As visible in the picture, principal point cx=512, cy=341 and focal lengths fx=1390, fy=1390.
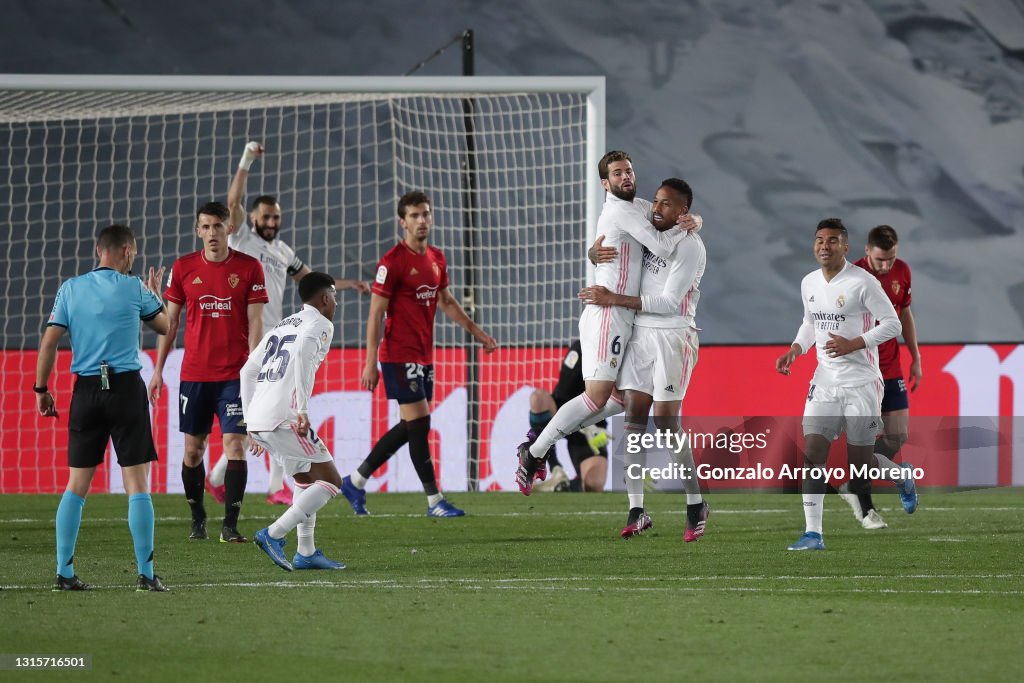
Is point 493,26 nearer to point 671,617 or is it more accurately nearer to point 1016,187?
point 1016,187

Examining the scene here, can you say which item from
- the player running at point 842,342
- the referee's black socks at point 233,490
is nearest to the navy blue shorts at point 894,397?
the player running at point 842,342

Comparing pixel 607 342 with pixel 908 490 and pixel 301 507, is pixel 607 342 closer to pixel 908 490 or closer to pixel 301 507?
pixel 301 507

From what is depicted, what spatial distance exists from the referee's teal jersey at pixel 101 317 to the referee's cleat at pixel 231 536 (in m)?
2.03

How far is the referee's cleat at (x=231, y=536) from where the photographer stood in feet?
24.7

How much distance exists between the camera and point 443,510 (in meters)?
8.80

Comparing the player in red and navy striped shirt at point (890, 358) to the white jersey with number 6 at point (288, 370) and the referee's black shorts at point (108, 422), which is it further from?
the referee's black shorts at point (108, 422)

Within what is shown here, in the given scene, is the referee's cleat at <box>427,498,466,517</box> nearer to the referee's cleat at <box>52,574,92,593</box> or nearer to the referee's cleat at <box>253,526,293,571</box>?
the referee's cleat at <box>253,526,293,571</box>

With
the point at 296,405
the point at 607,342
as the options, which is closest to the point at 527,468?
the point at 607,342

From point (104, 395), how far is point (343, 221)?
34.2ft

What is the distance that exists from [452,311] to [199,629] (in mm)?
4496

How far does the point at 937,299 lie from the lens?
17.4 m

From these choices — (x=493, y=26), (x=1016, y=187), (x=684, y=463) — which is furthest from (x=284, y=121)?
(x=684, y=463)

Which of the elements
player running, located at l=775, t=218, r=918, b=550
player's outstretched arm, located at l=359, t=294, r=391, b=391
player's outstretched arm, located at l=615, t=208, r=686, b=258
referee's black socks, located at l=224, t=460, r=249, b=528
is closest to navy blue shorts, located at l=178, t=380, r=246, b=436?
referee's black socks, located at l=224, t=460, r=249, b=528

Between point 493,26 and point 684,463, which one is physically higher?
point 493,26
